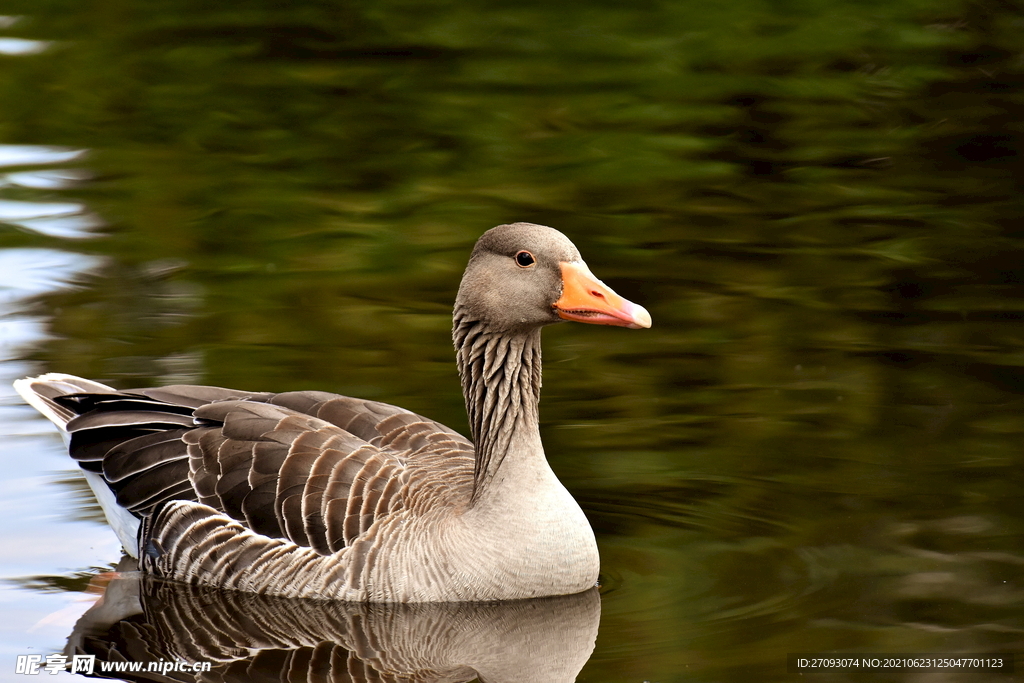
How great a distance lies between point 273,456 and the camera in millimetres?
8477

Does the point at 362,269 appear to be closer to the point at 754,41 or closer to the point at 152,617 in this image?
the point at 152,617

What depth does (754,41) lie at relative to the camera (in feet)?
71.7

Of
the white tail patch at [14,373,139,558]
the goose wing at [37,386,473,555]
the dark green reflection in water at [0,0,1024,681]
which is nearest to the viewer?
the goose wing at [37,386,473,555]

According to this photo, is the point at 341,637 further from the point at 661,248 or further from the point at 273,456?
the point at 661,248

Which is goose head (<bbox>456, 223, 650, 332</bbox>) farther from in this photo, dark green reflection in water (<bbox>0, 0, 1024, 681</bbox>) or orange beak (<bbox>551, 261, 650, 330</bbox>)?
dark green reflection in water (<bbox>0, 0, 1024, 681</bbox>)

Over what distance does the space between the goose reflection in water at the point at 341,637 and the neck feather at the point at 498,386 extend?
83 cm

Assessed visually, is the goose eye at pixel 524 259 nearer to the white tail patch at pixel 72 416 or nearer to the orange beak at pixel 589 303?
the orange beak at pixel 589 303

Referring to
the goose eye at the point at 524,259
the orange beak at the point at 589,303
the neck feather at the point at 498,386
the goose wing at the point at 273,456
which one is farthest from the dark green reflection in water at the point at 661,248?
the goose eye at the point at 524,259

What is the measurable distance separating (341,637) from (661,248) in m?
7.36

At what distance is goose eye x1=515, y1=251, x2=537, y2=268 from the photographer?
8219 mm

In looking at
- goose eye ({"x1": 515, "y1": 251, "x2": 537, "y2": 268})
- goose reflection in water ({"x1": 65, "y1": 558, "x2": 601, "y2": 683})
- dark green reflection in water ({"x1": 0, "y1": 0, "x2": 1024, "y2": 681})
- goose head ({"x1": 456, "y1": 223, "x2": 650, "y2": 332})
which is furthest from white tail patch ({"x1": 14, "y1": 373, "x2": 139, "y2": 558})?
goose eye ({"x1": 515, "y1": 251, "x2": 537, "y2": 268})

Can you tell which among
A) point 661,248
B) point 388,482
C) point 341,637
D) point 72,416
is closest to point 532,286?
point 388,482

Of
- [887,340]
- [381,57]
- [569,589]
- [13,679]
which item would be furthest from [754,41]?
[13,679]

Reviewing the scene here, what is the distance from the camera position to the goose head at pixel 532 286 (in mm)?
8023
